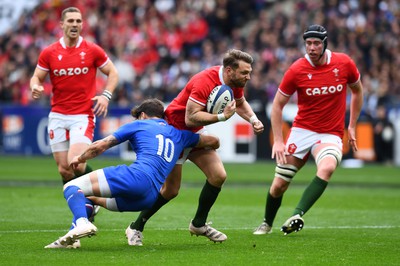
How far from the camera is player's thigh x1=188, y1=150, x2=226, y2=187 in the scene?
435 inches

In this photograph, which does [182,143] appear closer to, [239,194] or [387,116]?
[239,194]

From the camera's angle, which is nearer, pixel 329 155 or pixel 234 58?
pixel 234 58

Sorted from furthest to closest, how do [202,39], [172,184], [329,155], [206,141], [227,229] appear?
[202,39], [227,229], [329,155], [172,184], [206,141]

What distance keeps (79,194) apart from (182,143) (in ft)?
4.78

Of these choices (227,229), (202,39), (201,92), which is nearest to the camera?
(201,92)

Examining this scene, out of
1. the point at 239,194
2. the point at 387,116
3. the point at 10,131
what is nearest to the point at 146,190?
the point at 239,194

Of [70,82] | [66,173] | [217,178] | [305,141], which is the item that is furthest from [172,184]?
[70,82]

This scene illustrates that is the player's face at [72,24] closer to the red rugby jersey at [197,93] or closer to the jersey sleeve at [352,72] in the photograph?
the red rugby jersey at [197,93]

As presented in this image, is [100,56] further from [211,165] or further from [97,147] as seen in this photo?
[97,147]

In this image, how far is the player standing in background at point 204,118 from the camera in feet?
34.8

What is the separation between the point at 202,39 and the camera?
32.6 metres

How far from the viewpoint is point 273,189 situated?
12258mm

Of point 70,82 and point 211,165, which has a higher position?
point 70,82

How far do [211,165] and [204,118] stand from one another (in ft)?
2.69
